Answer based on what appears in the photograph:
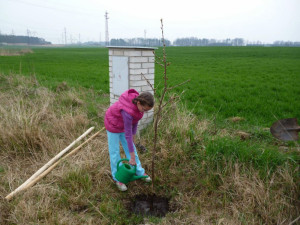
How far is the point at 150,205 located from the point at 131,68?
88.0 inches

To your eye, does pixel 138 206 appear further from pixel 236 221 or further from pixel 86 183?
pixel 236 221

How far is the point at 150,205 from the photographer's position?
276cm

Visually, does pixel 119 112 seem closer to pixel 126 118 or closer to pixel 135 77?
pixel 126 118

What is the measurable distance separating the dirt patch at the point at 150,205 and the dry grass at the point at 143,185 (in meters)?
0.07

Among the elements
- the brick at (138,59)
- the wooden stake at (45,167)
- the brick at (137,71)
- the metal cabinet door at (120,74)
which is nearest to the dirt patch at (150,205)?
the wooden stake at (45,167)

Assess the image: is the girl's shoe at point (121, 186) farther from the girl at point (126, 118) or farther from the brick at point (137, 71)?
the brick at point (137, 71)

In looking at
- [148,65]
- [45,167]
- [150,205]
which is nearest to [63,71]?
[148,65]

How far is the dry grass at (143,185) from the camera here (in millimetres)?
2344

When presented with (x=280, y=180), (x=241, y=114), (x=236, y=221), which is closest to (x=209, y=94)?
(x=241, y=114)

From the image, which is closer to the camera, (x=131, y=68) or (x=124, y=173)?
(x=124, y=173)

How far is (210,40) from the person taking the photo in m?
107

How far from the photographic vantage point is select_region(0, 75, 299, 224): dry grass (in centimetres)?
234

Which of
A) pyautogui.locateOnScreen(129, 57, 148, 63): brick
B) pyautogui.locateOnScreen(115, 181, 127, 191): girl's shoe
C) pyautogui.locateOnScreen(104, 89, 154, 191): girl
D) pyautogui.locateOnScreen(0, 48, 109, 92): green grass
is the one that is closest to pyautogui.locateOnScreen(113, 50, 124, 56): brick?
pyautogui.locateOnScreen(129, 57, 148, 63): brick

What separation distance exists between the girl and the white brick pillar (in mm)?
1236
